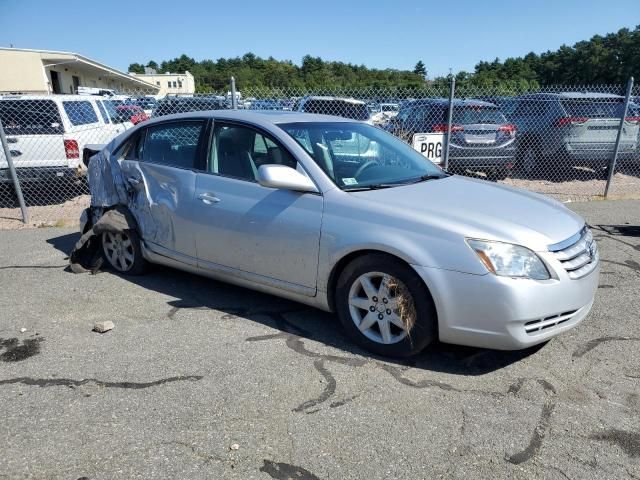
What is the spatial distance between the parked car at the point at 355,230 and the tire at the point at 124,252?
3cm

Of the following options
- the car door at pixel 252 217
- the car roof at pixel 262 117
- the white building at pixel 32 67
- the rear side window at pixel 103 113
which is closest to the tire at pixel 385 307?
the car door at pixel 252 217

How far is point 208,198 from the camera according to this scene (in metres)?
4.10

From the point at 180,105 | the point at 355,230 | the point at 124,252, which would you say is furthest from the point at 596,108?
the point at 124,252

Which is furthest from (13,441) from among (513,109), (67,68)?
(67,68)

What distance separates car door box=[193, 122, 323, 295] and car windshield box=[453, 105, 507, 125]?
5.73 metres

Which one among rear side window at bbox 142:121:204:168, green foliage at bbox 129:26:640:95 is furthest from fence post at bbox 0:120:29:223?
green foliage at bbox 129:26:640:95

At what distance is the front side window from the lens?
12.8ft

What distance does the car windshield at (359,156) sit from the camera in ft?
12.4

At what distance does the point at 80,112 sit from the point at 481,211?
27.4 ft

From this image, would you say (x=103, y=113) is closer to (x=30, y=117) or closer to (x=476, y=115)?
(x=30, y=117)

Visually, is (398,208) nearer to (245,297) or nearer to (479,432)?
(479,432)

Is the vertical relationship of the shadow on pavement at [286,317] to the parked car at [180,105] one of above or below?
below

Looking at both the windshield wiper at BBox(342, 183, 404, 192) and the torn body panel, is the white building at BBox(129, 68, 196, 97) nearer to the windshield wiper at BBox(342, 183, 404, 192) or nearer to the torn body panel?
the torn body panel

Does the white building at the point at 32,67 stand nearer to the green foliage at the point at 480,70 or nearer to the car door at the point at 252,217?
the green foliage at the point at 480,70
